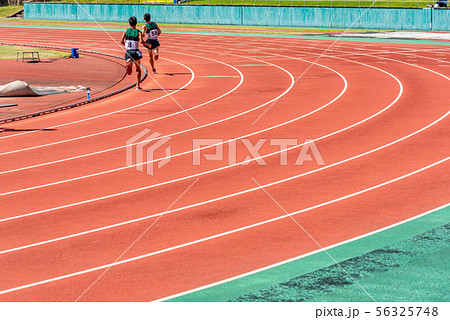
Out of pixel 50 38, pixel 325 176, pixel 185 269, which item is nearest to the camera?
pixel 185 269

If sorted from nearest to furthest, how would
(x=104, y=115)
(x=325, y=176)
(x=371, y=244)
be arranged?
(x=371, y=244) → (x=325, y=176) → (x=104, y=115)

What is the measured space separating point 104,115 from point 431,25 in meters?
31.1

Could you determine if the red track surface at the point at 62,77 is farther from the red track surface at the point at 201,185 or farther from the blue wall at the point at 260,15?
the blue wall at the point at 260,15

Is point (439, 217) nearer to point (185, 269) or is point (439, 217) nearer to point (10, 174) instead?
point (185, 269)

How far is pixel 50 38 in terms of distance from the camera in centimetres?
4316

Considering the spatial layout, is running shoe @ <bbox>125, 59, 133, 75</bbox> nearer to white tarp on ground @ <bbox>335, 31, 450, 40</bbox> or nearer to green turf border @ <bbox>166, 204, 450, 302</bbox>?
green turf border @ <bbox>166, 204, 450, 302</bbox>

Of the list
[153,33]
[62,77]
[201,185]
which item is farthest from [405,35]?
[201,185]

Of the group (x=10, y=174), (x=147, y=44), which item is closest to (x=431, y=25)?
(x=147, y=44)

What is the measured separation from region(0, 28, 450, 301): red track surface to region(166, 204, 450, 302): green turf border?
0.20 m

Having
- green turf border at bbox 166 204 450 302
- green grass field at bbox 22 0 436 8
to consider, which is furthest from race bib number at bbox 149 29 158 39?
green grass field at bbox 22 0 436 8

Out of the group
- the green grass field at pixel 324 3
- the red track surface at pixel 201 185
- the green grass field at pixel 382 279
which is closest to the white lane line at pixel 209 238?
the red track surface at pixel 201 185

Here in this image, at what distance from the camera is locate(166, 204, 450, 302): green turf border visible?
23.5 feet

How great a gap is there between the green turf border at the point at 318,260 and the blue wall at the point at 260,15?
1428 inches

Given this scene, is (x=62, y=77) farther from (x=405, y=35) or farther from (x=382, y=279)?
(x=405, y=35)
